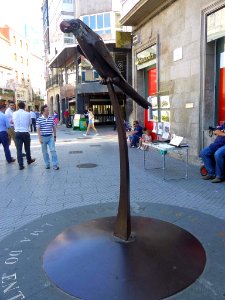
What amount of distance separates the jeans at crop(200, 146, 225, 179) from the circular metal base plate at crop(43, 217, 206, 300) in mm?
2758

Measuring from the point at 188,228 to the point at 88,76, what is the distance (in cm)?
2420

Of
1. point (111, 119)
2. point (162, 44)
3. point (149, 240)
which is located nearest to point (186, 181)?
point (149, 240)

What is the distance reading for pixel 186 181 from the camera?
6750 mm

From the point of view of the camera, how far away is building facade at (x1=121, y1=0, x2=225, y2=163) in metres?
7.89

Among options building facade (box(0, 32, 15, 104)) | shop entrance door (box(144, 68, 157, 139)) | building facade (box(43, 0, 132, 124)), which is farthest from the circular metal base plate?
building facade (box(0, 32, 15, 104))

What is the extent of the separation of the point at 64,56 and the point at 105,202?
2734 cm

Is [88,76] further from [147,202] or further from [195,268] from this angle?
[195,268]

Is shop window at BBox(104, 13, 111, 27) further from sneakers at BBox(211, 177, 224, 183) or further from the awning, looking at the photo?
sneakers at BBox(211, 177, 224, 183)

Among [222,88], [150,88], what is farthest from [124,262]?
[150,88]

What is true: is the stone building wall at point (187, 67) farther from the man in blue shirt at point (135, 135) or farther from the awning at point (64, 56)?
the awning at point (64, 56)

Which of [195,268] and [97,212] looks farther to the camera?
[97,212]

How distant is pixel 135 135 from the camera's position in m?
12.3

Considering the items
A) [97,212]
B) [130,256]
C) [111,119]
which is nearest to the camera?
[130,256]

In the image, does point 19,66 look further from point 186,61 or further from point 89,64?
point 186,61
